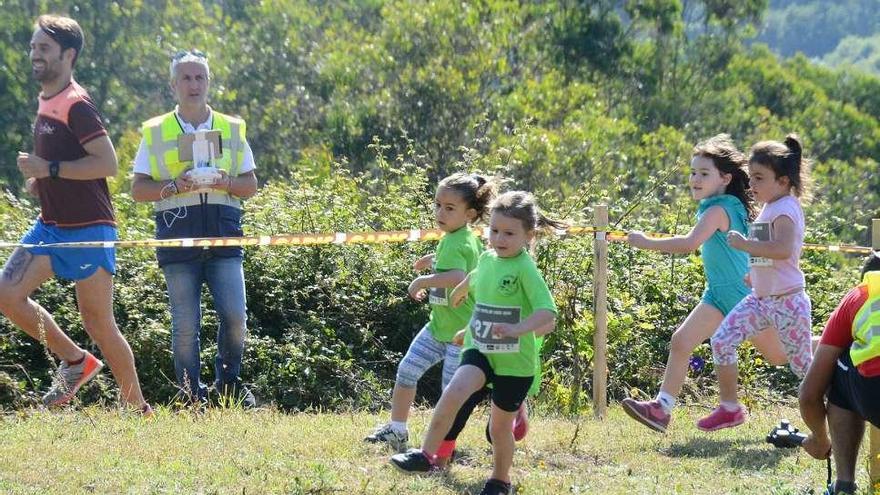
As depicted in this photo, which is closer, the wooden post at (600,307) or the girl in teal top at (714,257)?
the girl in teal top at (714,257)

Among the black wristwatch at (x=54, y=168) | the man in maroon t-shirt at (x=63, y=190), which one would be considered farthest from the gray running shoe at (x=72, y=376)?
the black wristwatch at (x=54, y=168)

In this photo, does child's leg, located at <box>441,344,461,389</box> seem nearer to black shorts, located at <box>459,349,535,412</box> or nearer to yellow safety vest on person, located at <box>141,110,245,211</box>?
black shorts, located at <box>459,349,535,412</box>

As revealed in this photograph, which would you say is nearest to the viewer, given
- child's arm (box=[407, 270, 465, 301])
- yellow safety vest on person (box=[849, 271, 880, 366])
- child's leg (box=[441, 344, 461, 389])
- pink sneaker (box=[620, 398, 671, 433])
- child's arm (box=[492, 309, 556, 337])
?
yellow safety vest on person (box=[849, 271, 880, 366])

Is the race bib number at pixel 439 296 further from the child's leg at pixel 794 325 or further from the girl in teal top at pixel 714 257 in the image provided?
the child's leg at pixel 794 325

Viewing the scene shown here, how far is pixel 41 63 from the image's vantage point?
802 centimetres

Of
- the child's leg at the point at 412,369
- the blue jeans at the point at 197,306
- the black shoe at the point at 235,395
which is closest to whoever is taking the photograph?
the child's leg at the point at 412,369

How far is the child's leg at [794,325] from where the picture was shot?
7648 millimetres

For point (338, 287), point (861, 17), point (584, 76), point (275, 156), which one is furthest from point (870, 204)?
point (861, 17)

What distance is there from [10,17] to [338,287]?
18.8m

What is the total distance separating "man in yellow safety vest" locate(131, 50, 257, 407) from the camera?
8523 mm

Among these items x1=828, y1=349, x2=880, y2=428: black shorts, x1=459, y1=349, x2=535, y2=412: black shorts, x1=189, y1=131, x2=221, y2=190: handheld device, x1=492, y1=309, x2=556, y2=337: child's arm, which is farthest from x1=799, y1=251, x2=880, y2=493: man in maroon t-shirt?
x1=189, y1=131, x2=221, y2=190: handheld device

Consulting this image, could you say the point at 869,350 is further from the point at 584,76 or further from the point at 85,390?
the point at 584,76

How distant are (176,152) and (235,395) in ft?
5.36

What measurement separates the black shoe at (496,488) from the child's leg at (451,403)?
288 millimetres
